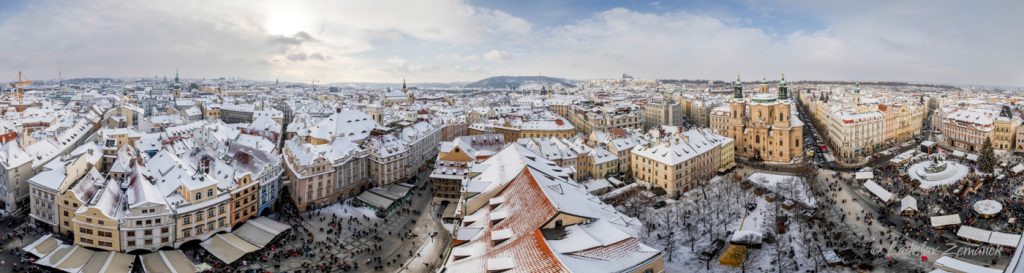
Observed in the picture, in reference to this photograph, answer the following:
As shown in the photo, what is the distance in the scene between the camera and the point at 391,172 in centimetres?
7375

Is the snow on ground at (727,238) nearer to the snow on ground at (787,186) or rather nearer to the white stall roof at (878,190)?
the snow on ground at (787,186)

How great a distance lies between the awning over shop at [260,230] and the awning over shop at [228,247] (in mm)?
624

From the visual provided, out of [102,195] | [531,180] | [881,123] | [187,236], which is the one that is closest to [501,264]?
[531,180]

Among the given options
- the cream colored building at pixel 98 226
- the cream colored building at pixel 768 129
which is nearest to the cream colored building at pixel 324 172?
the cream colored building at pixel 98 226

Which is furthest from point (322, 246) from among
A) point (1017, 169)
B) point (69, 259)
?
point (1017, 169)

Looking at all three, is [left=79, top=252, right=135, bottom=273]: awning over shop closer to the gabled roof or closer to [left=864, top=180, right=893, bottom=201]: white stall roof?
the gabled roof

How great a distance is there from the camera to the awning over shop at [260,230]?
5173 cm

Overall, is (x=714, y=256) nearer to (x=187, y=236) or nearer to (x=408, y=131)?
(x=187, y=236)

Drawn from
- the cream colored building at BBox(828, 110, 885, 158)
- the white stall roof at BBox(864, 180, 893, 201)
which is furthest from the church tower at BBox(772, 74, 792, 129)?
the white stall roof at BBox(864, 180, 893, 201)

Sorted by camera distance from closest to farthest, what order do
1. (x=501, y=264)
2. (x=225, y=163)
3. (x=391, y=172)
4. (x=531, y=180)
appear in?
1. (x=501, y=264)
2. (x=531, y=180)
3. (x=225, y=163)
4. (x=391, y=172)

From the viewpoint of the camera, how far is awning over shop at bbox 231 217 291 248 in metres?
51.7

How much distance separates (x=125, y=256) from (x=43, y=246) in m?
7.16

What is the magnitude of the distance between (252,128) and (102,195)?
52.2 metres

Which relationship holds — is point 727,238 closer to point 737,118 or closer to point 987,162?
point 987,162
